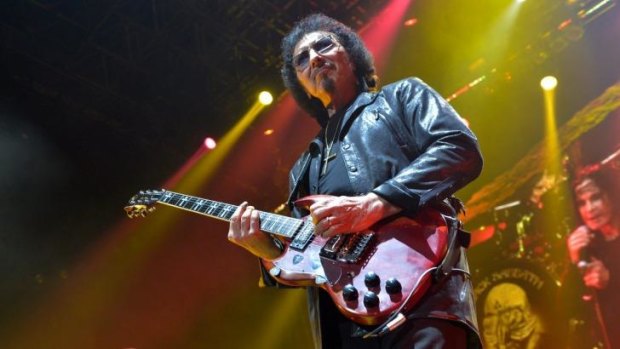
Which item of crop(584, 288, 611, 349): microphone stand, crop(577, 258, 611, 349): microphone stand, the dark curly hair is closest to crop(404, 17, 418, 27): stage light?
crop(577, 258, 611, 349): microphone stand

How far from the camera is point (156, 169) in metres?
8.00

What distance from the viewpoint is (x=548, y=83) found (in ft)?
23.2

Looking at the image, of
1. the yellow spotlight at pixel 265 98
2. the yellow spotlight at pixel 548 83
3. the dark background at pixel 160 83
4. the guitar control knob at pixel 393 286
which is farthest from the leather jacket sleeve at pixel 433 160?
the yellow spotlight at pixel 265 98

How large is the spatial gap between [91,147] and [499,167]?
18.1ft

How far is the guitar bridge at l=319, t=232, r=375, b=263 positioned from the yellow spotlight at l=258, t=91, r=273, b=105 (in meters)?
5.89

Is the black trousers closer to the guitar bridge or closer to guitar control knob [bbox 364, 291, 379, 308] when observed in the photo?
guitar control knob [bbox 364, 291, 379, 308]

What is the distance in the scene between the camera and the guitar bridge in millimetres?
2061

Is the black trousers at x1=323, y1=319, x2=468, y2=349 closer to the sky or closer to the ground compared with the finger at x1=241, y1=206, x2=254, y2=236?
closer to the ground

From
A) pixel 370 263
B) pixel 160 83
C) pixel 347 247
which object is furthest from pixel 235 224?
pixel 160 83

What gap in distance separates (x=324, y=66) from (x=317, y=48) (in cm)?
14

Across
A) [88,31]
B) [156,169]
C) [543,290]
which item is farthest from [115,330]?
[543,290]

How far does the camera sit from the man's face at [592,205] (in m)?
5.54

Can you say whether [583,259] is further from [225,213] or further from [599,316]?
[225,213]

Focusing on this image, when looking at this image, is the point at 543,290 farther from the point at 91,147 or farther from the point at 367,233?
the point at 91,147
